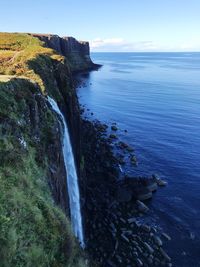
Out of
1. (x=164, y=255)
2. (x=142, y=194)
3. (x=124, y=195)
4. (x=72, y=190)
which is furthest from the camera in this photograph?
(x=142, y=194)

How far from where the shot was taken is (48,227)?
14930 mm

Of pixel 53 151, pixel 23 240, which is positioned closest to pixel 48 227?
pixel 23 240

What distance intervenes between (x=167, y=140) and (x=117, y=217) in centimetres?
2838

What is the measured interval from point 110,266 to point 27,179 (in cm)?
1684

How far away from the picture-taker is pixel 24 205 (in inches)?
569

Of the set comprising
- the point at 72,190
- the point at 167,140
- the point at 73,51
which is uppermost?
the point at 72,190

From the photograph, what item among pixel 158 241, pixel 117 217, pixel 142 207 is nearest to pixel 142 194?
pixel 142 207

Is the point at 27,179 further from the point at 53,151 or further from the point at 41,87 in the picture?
the point at 41,87

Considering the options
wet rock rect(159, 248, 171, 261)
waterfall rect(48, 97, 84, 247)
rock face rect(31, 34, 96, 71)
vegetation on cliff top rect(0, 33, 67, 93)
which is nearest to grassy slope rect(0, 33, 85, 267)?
waterfall rect(48, 97, 84, 247)

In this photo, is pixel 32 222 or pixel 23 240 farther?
pixel 32 222

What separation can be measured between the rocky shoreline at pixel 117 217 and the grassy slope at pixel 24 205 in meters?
14.1

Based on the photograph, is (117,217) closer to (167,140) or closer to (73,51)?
(167,140)

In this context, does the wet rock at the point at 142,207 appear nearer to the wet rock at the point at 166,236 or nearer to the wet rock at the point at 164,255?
the wet rock at the point at 166,236

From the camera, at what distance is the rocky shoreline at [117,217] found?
31391 millimetres
